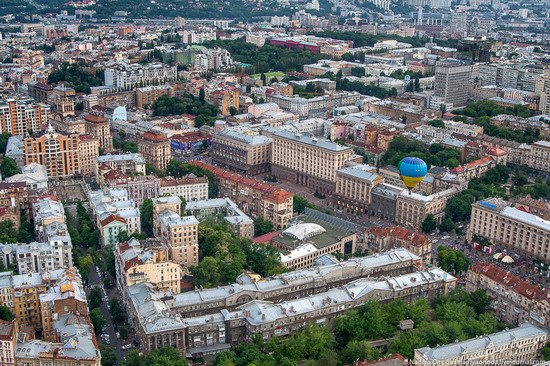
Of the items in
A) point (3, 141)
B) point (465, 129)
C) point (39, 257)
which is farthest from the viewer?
point (465, 129)

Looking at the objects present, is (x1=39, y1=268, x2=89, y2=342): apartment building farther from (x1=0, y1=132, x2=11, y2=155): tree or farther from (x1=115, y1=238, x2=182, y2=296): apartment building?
(x1=0, y1=132, x2=11, y2=155): tree

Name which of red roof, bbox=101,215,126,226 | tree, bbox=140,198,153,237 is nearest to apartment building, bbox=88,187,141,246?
red roof, bbox=101,215,126,226

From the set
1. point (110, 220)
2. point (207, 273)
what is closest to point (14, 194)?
point (110, 220)

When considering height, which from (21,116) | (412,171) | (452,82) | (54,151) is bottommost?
(54,151)

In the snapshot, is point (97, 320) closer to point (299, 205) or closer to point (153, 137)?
point (299, 205)

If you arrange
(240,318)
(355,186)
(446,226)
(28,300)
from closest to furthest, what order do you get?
(240,318)
(28,300)
(446,226)
(355,186)

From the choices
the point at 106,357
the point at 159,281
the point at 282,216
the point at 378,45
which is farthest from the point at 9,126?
the point at 378,45
